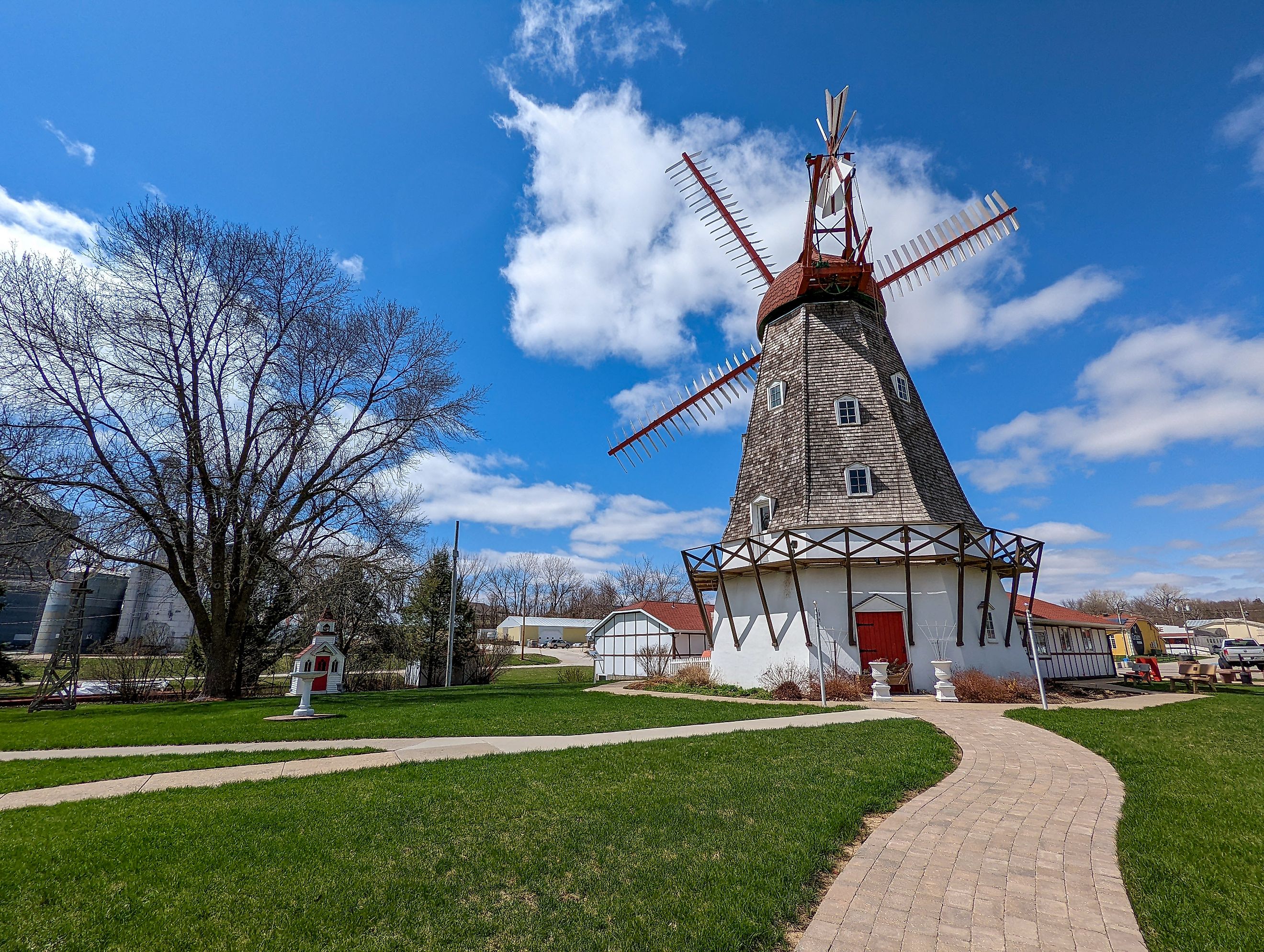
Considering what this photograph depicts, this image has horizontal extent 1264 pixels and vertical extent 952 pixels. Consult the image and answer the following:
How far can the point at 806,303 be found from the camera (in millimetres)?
22250

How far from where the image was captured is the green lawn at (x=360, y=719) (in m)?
9.85

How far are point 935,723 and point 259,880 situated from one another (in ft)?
34.2

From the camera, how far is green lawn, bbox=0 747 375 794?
6.75m

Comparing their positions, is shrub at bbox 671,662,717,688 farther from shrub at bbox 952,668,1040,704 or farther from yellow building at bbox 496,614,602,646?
yellow building at bbox 496,614,602,646

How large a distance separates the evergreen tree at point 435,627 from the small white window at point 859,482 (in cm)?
1953

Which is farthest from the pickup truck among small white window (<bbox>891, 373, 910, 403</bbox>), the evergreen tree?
the evergreen tree

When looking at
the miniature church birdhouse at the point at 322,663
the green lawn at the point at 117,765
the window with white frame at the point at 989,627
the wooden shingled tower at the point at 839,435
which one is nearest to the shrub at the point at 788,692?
the wooden shingled tower at the point at 839,435

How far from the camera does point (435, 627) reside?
30.8 metres

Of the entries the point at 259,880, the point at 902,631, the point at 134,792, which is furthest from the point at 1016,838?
the point at 902,631

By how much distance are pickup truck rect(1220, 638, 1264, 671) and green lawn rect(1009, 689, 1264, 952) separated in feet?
92.8

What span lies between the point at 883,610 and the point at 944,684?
2.90 meters

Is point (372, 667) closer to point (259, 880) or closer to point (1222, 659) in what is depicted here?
point (259, 880)

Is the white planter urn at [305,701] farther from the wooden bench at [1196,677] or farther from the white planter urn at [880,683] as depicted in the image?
the wooden bench at [1196,677]

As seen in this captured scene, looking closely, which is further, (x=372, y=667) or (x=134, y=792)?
(x=372, y=667)
